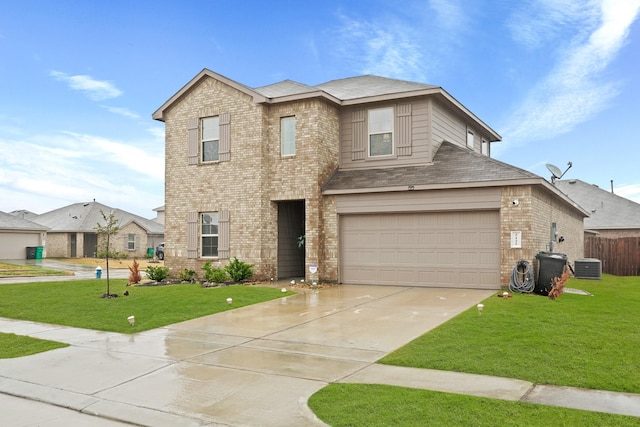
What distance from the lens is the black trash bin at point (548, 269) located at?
551 inches

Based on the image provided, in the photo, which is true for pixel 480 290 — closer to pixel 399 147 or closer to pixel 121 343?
pixel 399 147

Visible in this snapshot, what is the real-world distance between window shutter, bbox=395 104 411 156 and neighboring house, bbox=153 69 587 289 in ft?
0.15

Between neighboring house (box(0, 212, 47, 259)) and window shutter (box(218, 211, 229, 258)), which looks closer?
window shutter (box(218, 211, 229, 258))

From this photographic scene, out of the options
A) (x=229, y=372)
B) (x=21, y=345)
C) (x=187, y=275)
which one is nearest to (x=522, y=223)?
(x=229, y=372)

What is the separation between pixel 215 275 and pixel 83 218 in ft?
112

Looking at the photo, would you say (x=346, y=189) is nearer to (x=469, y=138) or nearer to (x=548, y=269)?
(x=548, y=269)

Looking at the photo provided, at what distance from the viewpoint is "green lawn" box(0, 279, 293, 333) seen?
11000 mm

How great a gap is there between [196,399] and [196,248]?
13835mm

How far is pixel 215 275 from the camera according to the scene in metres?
17.6

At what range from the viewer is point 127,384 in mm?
6586

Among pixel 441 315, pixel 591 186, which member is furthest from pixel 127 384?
pixel 591 186

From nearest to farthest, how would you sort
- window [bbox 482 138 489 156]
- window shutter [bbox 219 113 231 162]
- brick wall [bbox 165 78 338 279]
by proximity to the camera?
brick wall [bbox 165 78 338 279] < window shutter [bbox 219 113 231 162] < window [bbox 482 138 489 156]

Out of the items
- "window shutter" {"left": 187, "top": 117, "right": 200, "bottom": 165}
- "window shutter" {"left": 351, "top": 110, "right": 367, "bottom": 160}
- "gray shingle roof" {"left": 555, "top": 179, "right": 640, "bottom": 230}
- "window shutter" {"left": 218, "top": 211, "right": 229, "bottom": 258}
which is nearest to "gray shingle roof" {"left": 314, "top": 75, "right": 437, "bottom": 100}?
"window shutter" {"left": 351, "top": 110, "right": 367, "bottom": 160}

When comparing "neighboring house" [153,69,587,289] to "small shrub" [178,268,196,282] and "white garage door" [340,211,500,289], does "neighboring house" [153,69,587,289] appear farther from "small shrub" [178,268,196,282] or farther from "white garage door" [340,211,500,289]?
"small shrub" [178,268,196,282]
